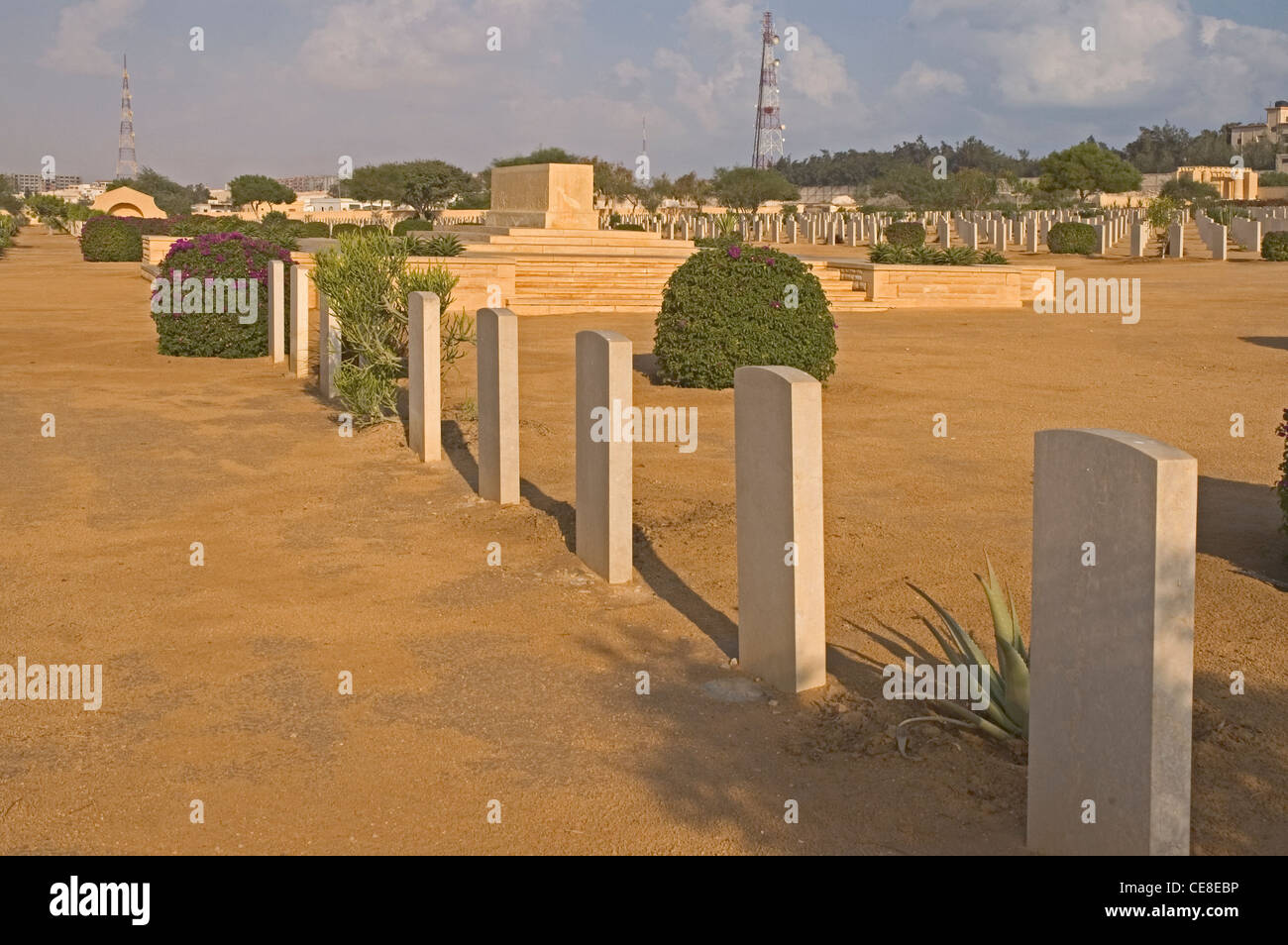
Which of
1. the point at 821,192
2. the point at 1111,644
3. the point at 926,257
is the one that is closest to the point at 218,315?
the point at 926,257

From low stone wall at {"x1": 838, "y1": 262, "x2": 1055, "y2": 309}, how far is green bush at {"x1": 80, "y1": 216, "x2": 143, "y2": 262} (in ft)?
73.4

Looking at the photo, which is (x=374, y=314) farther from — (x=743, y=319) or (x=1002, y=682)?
(x=1002, y=682)

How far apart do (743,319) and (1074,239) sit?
25.3 metres

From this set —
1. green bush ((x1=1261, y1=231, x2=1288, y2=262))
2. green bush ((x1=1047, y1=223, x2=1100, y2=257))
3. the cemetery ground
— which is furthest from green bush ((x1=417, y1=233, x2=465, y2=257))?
green bush ((x1=1047, y1=223, x2=1100, y2=257))

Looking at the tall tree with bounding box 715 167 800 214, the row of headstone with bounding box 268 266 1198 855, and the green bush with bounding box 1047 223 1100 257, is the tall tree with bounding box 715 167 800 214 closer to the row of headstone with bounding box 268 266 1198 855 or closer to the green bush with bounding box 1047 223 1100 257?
the green bush with bounding box 1047 223 1100 257

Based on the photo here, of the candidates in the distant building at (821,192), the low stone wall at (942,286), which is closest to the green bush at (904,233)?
the low stone wall at (942,286)

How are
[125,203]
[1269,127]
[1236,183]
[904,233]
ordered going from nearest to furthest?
[904,233] → [125,203] → [1236,183] → [1269,127]

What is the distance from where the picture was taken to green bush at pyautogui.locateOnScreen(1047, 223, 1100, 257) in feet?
112

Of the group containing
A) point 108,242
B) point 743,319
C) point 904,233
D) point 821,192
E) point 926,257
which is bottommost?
point 743,319

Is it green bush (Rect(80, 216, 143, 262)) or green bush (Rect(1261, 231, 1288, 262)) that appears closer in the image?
green bush (Rect(1261, 231, 1288, 262))

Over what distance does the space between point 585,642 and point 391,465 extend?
12.9ft

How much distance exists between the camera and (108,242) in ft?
114

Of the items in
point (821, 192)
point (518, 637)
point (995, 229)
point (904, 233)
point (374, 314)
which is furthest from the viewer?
point (821, 192)
